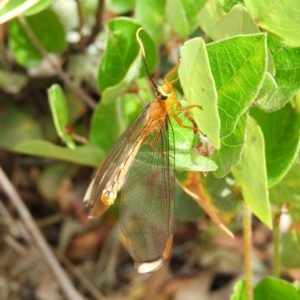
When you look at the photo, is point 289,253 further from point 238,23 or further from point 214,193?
point 238,23

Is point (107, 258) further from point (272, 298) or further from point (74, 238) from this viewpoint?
point (272, 298)

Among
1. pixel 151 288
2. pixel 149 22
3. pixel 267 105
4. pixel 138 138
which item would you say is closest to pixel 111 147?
pixel 138 138

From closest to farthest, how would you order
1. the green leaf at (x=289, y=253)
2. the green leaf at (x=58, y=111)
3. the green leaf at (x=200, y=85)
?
1. the green leaf at (x=200, y=85)
2. the green leaf at (x=58, y=111)
3. the green leaf at (x=289, y=253)

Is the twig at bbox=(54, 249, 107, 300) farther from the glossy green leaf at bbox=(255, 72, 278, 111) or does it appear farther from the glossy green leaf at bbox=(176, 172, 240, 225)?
the glossy green leaf at bbox=(255, 72, 278, 111)

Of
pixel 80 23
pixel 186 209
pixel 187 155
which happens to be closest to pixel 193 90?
pixel 187 155

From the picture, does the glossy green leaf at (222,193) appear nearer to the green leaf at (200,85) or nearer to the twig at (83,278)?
the green leaf at (200,85)

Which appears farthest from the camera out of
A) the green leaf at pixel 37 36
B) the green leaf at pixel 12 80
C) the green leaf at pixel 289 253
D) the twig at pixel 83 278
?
the twig at pixel 83 278

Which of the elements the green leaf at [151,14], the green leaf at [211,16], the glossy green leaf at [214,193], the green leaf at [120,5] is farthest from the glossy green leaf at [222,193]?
the green leaf at [120,5]
